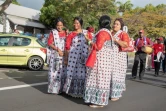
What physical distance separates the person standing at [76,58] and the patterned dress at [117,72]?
0.63m

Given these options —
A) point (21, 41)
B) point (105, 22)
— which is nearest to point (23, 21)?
point (21, 41)

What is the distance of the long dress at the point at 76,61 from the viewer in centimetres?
643

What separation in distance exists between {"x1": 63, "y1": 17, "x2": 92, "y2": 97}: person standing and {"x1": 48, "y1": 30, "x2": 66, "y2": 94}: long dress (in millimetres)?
312

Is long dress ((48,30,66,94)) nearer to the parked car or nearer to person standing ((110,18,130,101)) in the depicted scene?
person standing ((110,18,130,101))

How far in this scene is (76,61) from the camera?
21.2ft

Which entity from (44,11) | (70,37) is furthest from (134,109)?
(44,11)

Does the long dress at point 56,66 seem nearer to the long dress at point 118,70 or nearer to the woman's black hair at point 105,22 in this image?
the long dress at point 118,70

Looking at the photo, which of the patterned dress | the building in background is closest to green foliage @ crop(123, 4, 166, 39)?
the building in background

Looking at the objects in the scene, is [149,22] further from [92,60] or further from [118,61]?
[92,60]

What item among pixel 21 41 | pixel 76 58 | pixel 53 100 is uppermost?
pixel 21 41

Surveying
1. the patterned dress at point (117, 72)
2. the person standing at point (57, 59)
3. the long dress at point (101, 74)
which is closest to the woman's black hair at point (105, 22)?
the long dress at point (101, 74)

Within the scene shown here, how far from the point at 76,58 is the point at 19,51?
5.70 meters

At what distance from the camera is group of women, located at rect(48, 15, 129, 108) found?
566 cm

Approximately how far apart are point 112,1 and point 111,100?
31.0 m
